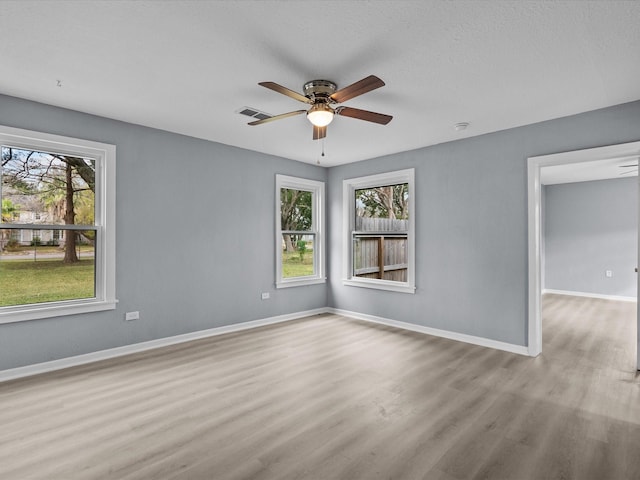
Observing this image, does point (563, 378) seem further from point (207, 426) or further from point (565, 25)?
point (207, 426)

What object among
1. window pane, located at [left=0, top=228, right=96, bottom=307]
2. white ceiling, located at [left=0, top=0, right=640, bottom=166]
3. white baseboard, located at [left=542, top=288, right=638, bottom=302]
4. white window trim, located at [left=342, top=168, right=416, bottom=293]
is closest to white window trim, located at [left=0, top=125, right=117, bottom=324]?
window pane, located at [left=0, top=228, right=96, bottom=307]

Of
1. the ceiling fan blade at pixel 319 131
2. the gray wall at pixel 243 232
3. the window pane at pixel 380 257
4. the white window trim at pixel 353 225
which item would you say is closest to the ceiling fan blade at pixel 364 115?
the ceiling fan blade at pixel 319 131

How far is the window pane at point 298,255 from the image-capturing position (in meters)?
5.67

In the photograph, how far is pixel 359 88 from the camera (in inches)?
95.9

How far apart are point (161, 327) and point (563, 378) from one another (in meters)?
4.28

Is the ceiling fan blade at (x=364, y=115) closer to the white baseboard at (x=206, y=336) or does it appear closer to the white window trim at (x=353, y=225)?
the white window trim at (x=353, y=225)

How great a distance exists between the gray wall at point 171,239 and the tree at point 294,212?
33 cm

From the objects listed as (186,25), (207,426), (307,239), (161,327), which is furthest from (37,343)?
(307,239)

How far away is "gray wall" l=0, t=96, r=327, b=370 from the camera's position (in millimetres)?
3486

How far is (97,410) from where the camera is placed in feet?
8.73

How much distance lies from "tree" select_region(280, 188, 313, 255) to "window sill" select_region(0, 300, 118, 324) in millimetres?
2663

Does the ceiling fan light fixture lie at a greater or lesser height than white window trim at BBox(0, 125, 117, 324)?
greater

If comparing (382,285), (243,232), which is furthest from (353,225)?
(243,232)

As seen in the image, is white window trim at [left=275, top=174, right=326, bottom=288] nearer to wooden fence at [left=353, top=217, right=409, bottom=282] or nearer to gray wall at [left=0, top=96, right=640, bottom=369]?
gray wall at [left=0, top=96, right=640, bottom=369]
